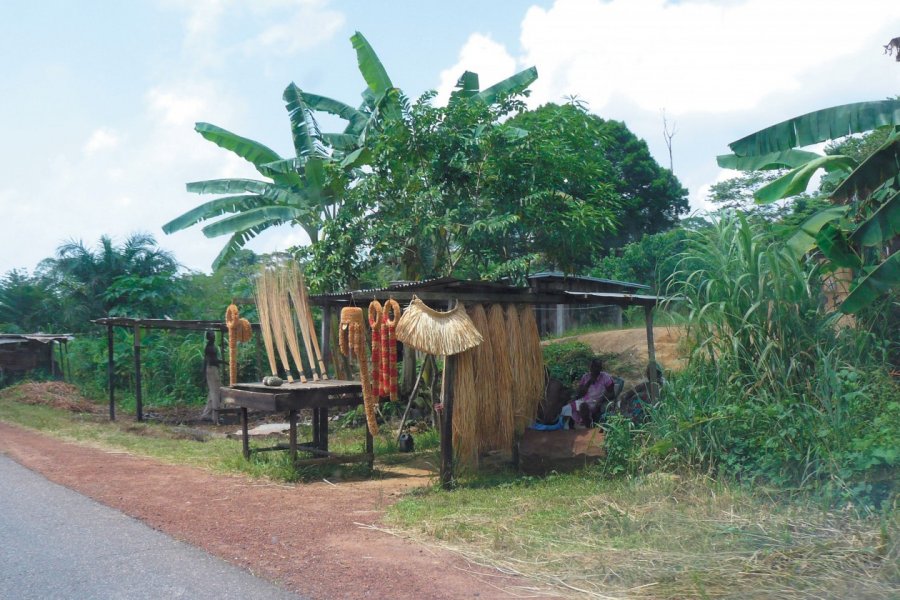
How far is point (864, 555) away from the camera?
14.6 ft

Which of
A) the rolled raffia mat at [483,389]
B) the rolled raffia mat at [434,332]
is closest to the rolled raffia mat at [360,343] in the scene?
the rolled raffia mat at [434,332]

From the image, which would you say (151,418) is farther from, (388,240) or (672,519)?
(672,519)

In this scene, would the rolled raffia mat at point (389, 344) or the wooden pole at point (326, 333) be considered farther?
the wooden pole at point (326, 333)

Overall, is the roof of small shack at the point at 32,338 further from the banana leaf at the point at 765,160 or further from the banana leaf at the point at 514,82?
the banana leaf at the point at 765,160

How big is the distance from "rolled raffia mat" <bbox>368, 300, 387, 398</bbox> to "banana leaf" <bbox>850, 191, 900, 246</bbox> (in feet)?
15.5

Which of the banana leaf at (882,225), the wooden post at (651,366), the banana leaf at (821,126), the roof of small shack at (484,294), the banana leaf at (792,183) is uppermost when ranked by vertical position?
the banana leaf at (821,126)

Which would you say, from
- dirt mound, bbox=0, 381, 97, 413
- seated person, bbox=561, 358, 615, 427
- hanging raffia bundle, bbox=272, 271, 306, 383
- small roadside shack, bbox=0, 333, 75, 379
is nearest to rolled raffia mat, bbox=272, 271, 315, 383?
hanging raffia bundle, bbox=272, 271, 306, 383

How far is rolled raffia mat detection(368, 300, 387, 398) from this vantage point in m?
8.20

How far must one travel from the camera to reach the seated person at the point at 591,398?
31.3ft

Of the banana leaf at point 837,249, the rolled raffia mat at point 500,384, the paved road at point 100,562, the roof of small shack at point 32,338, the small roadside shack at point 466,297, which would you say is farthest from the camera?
the roof of small shack at point 32,338

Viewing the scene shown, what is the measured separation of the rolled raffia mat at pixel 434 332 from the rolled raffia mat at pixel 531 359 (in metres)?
1.15

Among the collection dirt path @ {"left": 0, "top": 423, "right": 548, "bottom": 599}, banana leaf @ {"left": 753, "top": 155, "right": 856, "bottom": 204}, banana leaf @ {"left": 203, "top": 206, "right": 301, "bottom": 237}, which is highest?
banana leaf @ {"left": 203, "top": 206, "right": 301, "bottom": 237}

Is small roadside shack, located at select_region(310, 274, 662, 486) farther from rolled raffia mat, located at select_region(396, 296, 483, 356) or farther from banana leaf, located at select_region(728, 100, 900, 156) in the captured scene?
banana leaf, located at select_region(728, 100, 900, 156)

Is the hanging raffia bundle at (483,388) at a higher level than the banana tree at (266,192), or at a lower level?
lower
